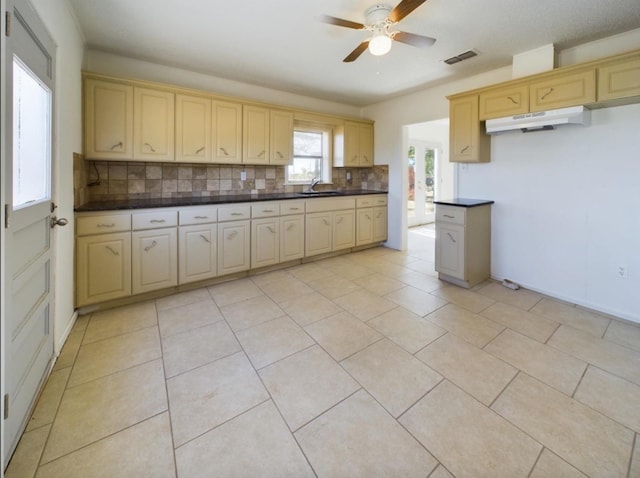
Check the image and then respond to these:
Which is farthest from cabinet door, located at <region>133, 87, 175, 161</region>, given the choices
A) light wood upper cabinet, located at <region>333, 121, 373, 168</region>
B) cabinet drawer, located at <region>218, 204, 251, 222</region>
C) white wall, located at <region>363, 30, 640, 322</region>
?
white wall, located at <region>363, 30, 640, 322</region>

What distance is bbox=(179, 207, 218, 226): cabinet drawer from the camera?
307 centimetres

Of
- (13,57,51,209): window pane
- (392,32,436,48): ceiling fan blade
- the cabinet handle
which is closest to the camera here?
(13,57,51,209): window pane

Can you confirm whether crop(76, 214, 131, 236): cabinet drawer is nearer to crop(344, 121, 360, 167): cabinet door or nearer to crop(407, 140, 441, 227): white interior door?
crop(344, 121, 360, 167): cabinet door

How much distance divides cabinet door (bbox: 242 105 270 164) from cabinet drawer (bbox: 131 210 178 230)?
119 cm

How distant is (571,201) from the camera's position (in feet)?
9.44

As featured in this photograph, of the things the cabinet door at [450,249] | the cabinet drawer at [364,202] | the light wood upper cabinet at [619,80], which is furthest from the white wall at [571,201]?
the cabinet drawer at [364,202]

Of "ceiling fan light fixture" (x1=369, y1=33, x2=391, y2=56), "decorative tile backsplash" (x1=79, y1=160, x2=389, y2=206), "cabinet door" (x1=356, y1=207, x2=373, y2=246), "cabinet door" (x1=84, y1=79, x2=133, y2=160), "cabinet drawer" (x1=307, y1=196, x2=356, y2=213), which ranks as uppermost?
"ceiling fan light fixture" (x1=369, y1=33, x2=391, y2=56)

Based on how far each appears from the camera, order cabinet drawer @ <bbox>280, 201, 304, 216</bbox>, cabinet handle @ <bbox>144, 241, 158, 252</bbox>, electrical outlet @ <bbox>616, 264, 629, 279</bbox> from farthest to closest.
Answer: cabinet drawer @ <bbox>280, 201, 304, 216</bbox>
cabinet handle @ <bbox>144, 241, 158, 252</bbox>
electrical outlet @ <bbox>616, 264, 629, 279</bbox>

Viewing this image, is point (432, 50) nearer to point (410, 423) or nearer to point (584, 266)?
point (584, 266)

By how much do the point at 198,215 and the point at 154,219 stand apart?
0.42 m

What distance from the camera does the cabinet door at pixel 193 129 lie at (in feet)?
10.7

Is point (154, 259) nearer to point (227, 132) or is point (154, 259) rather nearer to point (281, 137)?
point (227, 132)

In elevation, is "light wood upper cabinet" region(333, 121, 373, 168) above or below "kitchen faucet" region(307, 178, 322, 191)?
above

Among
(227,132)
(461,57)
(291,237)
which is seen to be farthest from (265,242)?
(461,57)
